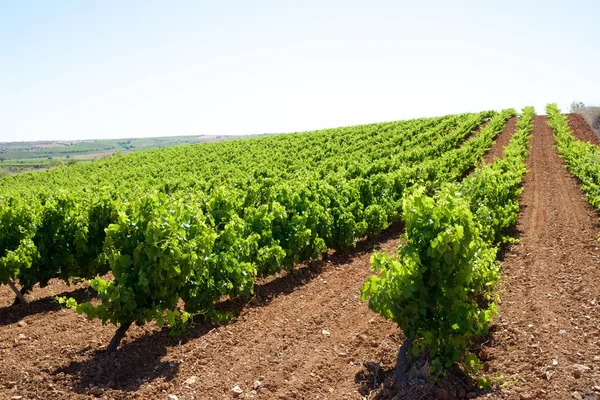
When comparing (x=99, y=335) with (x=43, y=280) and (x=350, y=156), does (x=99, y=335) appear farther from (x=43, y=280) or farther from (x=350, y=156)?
(x=350, y=156)

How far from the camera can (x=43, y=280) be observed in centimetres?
1066

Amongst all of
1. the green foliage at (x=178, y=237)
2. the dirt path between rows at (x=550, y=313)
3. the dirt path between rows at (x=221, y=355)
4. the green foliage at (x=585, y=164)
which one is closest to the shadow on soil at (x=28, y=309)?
the dirt path between rows at (x=221, y=355)

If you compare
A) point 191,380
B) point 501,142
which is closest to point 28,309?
point 191,380

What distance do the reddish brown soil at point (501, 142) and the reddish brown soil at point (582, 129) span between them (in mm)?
5238

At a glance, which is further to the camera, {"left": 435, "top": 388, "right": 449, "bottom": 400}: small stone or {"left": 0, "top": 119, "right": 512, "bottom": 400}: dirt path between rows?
{"left": 0, "top": 119, "right": 512, "bottom": 400}: dirt path between rows

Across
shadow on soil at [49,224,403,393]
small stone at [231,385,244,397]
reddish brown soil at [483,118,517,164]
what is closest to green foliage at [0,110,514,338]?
shadow on soil at [49,224,403,393]

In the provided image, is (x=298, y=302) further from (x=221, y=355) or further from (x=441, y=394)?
(x=441, y=394)

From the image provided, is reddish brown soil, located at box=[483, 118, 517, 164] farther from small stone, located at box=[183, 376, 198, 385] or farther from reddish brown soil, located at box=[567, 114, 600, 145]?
small stone, located at box=[183, 376, 198, 385]

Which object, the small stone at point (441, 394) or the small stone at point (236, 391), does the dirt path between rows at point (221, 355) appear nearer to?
the small stone at point (236, 391)

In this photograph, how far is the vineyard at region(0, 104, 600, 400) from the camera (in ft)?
19.6

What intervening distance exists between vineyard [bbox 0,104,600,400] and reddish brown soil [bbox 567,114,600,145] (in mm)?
28148

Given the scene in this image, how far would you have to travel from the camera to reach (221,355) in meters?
7.18

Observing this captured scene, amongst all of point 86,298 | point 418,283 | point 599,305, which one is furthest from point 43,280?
point 599,305

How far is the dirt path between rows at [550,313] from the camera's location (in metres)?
5.77
